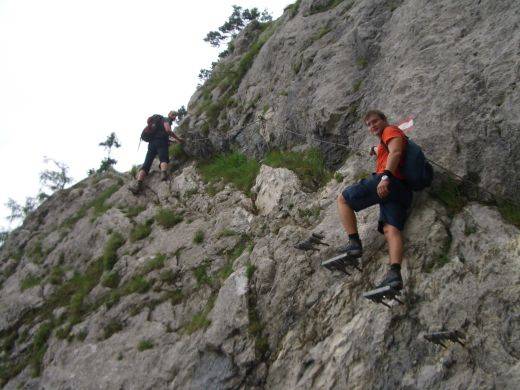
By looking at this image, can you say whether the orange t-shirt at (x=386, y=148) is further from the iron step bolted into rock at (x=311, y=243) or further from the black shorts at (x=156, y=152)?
the black shorts at (x=156, y=152)

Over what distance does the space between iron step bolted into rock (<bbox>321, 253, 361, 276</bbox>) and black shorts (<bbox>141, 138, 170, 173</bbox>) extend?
981 cm

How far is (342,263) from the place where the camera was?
817 centimetres

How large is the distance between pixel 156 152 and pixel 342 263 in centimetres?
1051

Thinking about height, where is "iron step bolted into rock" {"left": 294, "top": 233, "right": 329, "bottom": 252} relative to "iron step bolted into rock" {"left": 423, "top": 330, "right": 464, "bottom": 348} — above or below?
above

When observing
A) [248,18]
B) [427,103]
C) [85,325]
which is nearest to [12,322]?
[85,325]

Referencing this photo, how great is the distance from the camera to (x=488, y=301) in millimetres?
6742

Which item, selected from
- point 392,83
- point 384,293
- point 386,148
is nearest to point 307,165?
point 392,83

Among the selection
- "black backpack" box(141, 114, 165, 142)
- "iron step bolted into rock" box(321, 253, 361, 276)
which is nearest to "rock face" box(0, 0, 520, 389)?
"iron step bolted into rock" box(321, 253, 361, 276)

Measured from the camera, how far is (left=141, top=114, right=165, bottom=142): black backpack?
1708cm

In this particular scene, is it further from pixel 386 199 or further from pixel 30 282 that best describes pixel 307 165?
pixel 30 282

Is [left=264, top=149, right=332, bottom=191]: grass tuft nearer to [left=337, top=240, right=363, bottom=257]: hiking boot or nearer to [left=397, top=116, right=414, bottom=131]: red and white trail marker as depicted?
[left=397, top=116, right=414, bottom=131]: red and white trail marker

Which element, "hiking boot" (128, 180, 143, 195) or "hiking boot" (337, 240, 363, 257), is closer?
"hiking boot" (337, 240, 363, 257)

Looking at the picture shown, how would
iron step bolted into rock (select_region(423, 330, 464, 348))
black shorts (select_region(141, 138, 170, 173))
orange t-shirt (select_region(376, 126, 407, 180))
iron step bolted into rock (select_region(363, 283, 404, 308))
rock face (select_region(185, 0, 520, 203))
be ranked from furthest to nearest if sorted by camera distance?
black shorts (select_region(141, 138, 170, 173)) < rock face (select_region(185, 0, 520, 203)) < orange t-shirt (select_region(376, 126, 407, 180)) < iron step bolted into rock (select_region(363, 283, 404, 308)) < iron step bolted into rock (select_region(423, 330, 464, 348))

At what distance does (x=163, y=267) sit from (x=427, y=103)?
7.07 m
